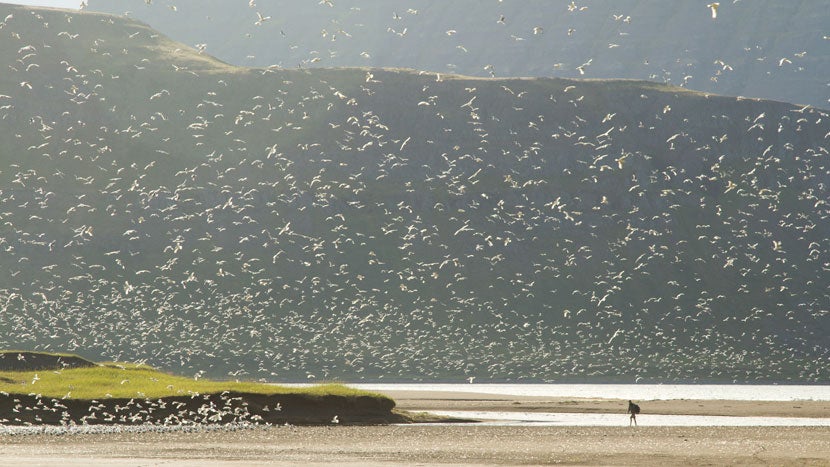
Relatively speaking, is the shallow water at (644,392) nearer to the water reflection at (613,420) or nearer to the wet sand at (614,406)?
the wet sand at (614,406)

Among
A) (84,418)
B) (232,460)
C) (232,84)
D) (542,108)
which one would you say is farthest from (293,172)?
(232,460)

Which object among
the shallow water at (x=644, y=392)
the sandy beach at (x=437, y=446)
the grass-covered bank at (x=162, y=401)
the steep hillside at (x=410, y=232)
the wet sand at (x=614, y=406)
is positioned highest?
the steep hillside at (x=410, y=232)

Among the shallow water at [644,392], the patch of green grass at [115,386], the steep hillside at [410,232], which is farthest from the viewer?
the steep hillside at [410,232]

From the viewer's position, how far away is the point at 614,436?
136 feet

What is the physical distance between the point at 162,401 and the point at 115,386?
11.0 ft

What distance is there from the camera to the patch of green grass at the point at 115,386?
42594 millimetres

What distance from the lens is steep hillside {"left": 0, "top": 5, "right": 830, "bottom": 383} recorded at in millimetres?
139125

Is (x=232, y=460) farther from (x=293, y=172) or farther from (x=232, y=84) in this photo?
(x=232, y=84)

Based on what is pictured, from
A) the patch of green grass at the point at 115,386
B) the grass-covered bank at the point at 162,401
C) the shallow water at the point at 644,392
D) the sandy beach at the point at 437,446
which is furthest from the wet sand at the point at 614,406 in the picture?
the patch of green grass at the point at 115,386

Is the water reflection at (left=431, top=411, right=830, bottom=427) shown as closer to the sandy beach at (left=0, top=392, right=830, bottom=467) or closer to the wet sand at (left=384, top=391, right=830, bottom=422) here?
the wet sand at (left=384, top=391, right=830, bottom=422)

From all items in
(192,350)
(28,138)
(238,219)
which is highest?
(28,138)

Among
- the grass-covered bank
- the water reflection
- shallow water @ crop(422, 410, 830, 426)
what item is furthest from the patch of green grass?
shallow water @ crop(422, 410, 830, 426)

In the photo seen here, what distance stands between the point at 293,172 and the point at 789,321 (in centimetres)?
7907

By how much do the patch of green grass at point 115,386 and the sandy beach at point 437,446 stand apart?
12.4 ft
